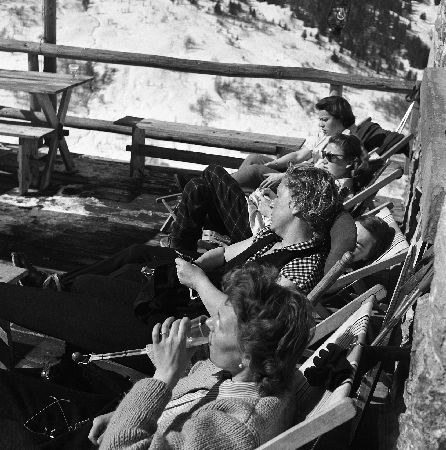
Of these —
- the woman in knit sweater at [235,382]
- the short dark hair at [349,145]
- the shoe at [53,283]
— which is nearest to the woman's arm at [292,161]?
the short dark hair at [349,145]

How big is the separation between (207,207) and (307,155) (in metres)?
1.23

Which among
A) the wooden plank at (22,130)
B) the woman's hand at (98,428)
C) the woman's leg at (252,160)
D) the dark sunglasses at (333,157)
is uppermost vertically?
the woman's hand at (98,428)

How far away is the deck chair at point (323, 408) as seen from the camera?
204 centimetres

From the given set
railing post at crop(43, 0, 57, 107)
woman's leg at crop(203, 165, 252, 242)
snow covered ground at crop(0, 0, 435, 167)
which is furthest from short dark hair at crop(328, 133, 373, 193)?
snow covered ground at crop(0, 0, 435, 167)

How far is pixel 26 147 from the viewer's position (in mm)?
6594

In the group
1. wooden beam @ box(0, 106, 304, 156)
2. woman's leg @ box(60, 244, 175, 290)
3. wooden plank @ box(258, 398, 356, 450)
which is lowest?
wooden beam @ box(0, 106, 304, 156)

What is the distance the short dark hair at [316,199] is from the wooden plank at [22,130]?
3601mm

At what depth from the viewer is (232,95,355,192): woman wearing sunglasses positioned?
5398mm

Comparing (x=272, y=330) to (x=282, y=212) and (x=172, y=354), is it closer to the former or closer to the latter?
(x=172, y=354)

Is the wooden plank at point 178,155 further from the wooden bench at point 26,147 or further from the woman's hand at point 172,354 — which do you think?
the woman's hand at point 172,354

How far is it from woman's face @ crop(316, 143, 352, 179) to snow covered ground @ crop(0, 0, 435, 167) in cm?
829

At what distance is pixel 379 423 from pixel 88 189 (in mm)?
4242

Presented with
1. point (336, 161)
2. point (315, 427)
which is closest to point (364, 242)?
point (336, 161)

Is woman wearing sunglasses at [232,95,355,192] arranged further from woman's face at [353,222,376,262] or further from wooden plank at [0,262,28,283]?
wooden plank at [0,262,28,283]
